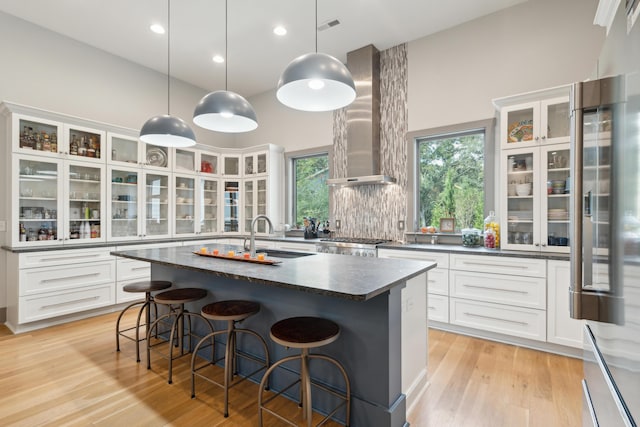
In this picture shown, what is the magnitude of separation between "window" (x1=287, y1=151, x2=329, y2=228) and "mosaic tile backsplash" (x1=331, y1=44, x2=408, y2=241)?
0.51m

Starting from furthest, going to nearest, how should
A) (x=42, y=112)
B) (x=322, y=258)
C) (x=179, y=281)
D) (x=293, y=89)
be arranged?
(x=42, y=112), (x=179, y=281), (x=322, y=258), (x=293, y=89)

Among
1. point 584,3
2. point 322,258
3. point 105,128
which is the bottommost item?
point 322,258

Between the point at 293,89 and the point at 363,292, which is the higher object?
the point at 293,89

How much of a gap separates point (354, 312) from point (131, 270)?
3.57 meters

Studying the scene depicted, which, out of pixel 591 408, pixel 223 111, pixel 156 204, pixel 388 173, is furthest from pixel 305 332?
pixel 156 204

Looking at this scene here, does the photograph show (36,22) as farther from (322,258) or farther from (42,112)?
(322,258)

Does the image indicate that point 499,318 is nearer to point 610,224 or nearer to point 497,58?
point 610,224

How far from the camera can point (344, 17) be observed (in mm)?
3656

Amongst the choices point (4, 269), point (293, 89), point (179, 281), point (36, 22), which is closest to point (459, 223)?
point (293, 89)

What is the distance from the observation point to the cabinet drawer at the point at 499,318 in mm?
2861

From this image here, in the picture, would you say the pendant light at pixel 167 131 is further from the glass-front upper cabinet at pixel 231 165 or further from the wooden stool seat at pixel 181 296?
the glass-front upper cabinet at pixel 231 165

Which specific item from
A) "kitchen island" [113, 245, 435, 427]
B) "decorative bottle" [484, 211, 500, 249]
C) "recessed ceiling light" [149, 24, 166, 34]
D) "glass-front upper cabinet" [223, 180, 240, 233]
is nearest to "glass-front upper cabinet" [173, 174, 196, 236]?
"glass-front upper cabinet" [223, 180, 240, 233]

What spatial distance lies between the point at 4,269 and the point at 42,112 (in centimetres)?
185

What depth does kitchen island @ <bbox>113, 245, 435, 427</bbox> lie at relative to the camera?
1.71 metres
